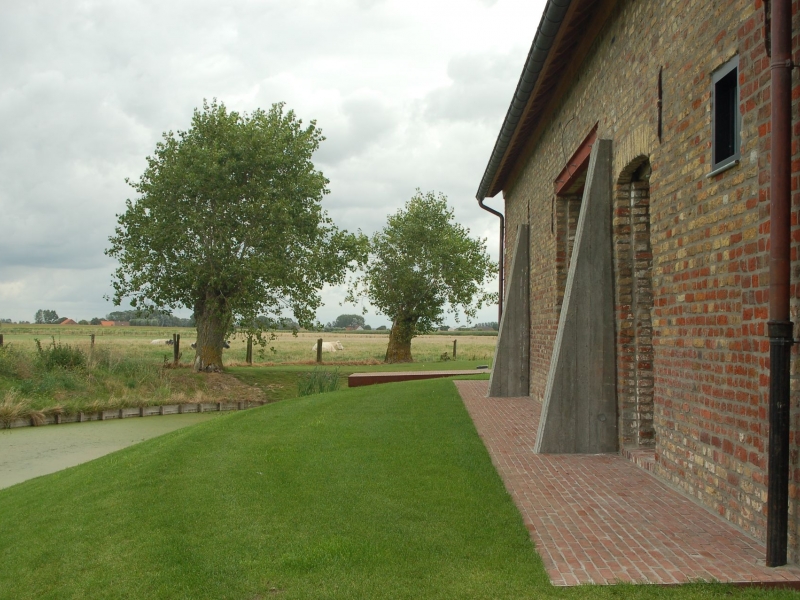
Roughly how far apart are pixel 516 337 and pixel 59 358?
12.9 m

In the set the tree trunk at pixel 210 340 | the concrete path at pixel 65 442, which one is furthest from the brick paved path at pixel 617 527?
the tree trunk at pixel 210 340

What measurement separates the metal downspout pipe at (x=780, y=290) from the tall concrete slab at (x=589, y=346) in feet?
10.7

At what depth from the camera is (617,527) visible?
13.8 feet

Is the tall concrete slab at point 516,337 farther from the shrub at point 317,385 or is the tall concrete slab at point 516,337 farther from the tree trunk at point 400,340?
the tree trunk at point 400,340

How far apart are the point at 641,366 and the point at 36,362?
16644 mm

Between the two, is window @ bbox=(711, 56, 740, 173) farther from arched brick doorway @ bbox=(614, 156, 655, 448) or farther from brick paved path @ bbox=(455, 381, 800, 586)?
brick paved path @ bbox=(455, 381, 800, 586)

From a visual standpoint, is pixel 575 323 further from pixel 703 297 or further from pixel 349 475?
pixel 349 475

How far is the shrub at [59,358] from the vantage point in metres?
17.9

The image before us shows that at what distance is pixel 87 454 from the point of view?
11289 mm

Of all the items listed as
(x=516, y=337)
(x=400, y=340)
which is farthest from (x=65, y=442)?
(x=400, y=340)

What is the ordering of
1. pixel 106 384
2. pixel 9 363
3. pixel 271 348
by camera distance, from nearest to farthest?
pixel 9 363 < pixel 106 384 < pixel 271 348

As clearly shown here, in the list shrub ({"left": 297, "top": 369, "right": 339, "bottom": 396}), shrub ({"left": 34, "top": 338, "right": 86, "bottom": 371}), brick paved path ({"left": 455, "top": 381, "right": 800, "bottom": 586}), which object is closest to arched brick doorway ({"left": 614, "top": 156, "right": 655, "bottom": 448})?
brick paved path ({"left": 455, "top": 381, "right": 800, "bottom": 586})

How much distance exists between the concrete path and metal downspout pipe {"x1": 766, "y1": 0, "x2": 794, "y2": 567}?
9204 mm

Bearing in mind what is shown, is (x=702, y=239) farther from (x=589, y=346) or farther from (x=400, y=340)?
(x=400, y=340)
